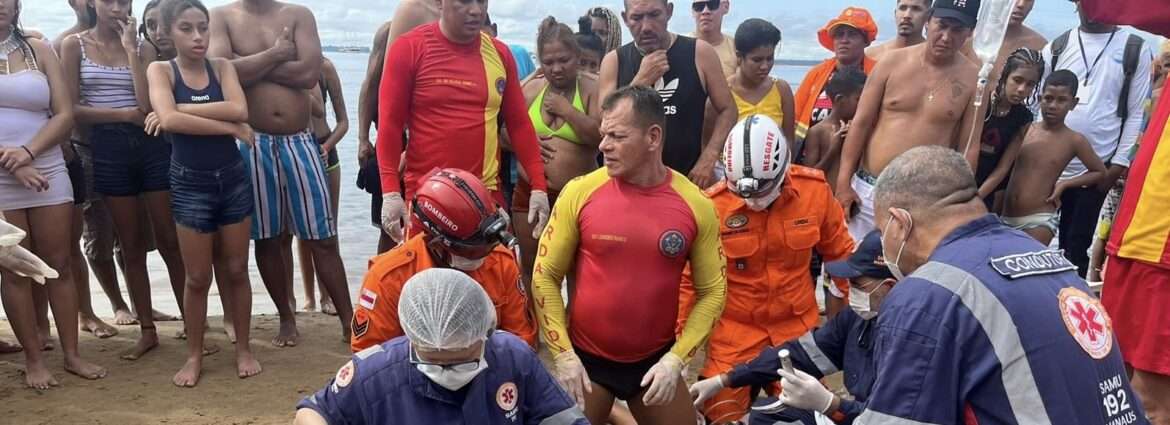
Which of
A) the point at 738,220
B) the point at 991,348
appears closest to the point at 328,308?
the point at 738,220

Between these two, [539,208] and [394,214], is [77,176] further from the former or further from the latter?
A: [539,208]

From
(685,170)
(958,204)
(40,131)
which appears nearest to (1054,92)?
(685,170)

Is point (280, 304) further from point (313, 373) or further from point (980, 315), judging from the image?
point (980, 315)

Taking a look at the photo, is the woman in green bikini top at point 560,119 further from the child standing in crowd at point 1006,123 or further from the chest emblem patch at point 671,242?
the child standing in crowd at point 1006,123

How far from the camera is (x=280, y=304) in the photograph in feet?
20.1

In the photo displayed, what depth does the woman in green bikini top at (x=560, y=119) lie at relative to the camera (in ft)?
18.1

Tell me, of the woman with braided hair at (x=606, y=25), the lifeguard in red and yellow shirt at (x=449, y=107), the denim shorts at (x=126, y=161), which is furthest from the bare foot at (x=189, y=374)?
the woman with braided hair at (x=606, y=25)

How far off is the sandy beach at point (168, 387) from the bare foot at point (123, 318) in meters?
0.20

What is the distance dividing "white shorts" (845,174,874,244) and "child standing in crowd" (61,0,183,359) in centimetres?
377

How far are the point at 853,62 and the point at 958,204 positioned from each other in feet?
14.0

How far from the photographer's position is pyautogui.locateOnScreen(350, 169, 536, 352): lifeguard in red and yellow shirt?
11.1 ft

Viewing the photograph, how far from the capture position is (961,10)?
516 cm

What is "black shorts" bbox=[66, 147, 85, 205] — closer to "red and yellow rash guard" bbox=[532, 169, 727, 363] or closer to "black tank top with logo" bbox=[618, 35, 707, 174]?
"black tank top with logo" bbox=[618, 35, 707, 174]

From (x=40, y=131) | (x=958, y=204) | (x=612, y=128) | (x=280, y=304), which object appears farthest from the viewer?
(x=280, y=304)
